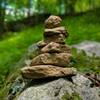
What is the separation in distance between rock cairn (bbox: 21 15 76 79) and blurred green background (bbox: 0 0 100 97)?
271 inches

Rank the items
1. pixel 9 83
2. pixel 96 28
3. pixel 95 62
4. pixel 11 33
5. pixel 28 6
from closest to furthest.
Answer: pixel 9 83
pixel 95 62
pixel 96 28
pixel 11 33
pixel 28 6

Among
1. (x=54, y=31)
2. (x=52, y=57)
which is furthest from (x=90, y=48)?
(x=52, y=57)

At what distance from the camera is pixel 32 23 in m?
33.7

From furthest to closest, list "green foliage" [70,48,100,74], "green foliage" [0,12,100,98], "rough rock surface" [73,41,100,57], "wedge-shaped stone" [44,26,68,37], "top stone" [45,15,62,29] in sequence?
"rough rock surface" [73,41,100,57], "green foliage" [0,12,100,98], "green foliage" [70,48,100,74], "top stone" [45,15,62,29], "wedge-shaped stone" [44,26,68,37]

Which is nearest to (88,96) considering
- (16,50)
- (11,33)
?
(16,50)

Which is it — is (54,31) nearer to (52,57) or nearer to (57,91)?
(52,57)

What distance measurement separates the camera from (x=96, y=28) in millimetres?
28047

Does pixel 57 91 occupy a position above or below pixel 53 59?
below

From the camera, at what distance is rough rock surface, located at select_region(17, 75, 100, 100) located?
37.2ft

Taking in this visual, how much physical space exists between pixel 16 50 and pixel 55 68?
12.8m

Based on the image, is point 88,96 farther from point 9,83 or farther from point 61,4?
point 61,4

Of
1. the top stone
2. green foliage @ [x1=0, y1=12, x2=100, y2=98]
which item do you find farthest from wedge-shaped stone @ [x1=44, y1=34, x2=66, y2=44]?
green foliage @ [x1=0, y1=12, x2=100, y2=98]

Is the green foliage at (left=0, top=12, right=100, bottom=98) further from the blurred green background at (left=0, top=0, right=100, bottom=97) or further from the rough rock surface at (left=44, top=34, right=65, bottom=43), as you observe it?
the rough rock surface at (left=44, top=34, right=65, bottom=43)

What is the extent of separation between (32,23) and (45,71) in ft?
73.3
